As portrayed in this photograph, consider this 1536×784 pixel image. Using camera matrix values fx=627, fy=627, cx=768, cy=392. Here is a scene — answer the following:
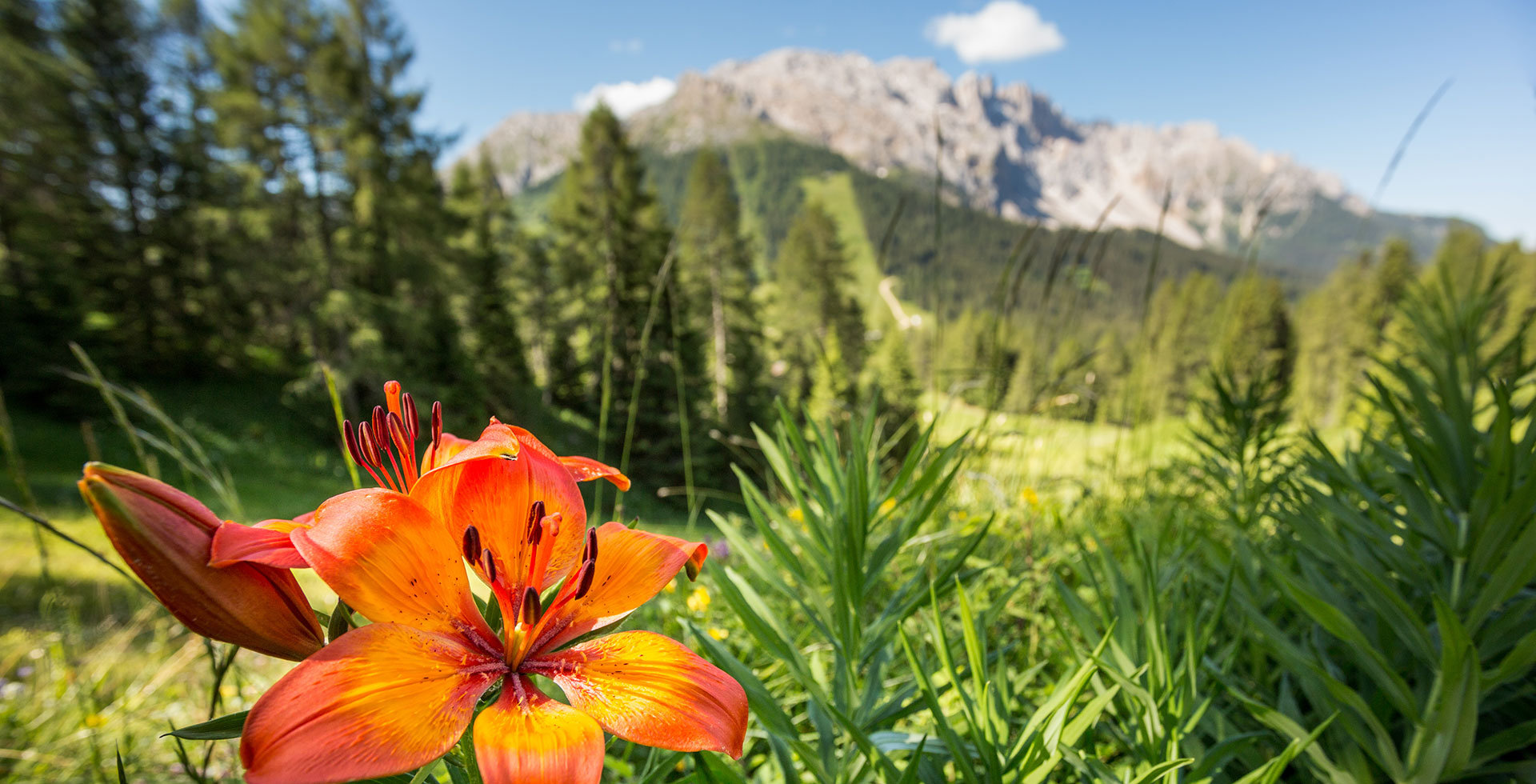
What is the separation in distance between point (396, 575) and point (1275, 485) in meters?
1.42

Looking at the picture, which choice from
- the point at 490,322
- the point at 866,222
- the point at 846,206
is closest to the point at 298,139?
the point at 490,322

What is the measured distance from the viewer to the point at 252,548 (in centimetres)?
43

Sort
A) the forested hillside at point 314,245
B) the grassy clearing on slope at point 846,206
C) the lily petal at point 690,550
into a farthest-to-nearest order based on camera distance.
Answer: the grassy clearing on slope at point 846,206 → the forested hillside at point 314,245 → the lily petal at point 690,550

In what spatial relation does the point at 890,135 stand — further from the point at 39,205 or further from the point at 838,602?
the point at 838,602

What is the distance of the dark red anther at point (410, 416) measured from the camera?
548mm

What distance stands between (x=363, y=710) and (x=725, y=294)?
22.1 m

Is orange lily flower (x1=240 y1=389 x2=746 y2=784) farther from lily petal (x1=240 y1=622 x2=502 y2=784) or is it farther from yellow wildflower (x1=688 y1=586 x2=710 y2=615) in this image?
yellow wildflower (x1=688 y1=586 x2=710 y2=615)

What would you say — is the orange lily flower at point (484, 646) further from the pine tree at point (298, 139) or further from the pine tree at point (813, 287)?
the pine tree at point (813, 287)

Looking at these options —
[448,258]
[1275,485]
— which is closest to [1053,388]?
[1275,485]

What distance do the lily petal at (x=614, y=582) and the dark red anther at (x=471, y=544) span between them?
0.09 m

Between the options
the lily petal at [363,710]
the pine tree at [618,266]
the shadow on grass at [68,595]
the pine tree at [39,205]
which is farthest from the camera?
the pine tree at [618,266]

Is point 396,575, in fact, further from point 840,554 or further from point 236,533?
point 840,554

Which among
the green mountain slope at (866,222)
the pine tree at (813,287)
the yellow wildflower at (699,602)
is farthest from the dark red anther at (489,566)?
the green mountain slope at (866,222)

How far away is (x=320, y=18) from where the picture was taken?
14289mm
